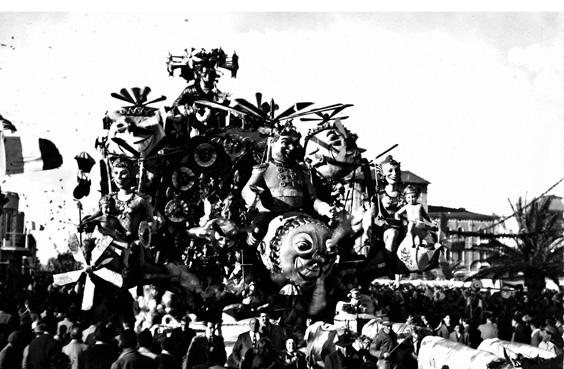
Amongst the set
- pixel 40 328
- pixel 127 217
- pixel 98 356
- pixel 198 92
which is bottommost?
pixel 98 356

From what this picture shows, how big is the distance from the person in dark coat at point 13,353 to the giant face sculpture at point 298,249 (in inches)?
319

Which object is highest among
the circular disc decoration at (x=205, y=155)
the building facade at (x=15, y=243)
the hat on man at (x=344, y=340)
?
the circular disc decoration at (x=205, y=155)

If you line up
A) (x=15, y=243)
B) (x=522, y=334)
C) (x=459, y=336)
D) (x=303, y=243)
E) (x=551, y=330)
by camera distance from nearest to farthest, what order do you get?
(x=551, y=330) < (x=459, y=336) < (x=522, y=334) < (x=303, y=243) < (x=15, y=243)

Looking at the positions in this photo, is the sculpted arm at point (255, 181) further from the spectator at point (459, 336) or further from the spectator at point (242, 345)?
the spectator at point (242, 345)

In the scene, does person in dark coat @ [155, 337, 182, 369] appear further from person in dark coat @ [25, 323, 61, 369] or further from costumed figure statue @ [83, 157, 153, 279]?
costumed figure statue @ [83, 157, 153, 279]

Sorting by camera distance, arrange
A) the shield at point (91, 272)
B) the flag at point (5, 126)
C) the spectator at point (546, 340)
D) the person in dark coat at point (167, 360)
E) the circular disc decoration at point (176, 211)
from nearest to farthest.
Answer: the person in dark coat at point (167, 360) → the flag at point (5, 126) → the spectator at point (546, 340) → the shield at point (91, 272) → the circular disc decoration at point (176, 211)

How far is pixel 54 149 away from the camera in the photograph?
14.2m

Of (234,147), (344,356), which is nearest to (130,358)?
(344,356)

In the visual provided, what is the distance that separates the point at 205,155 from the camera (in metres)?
22.6

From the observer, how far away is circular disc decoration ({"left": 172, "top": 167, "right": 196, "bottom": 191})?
22.4m

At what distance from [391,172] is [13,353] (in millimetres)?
11061

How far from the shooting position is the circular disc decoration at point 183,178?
22438 millimetres

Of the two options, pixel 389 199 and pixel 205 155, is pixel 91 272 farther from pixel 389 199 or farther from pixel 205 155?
pixel 389 199

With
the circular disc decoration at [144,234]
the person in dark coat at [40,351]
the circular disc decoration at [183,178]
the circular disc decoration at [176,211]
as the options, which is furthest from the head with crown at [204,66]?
the person in dark coat at [40,351]
